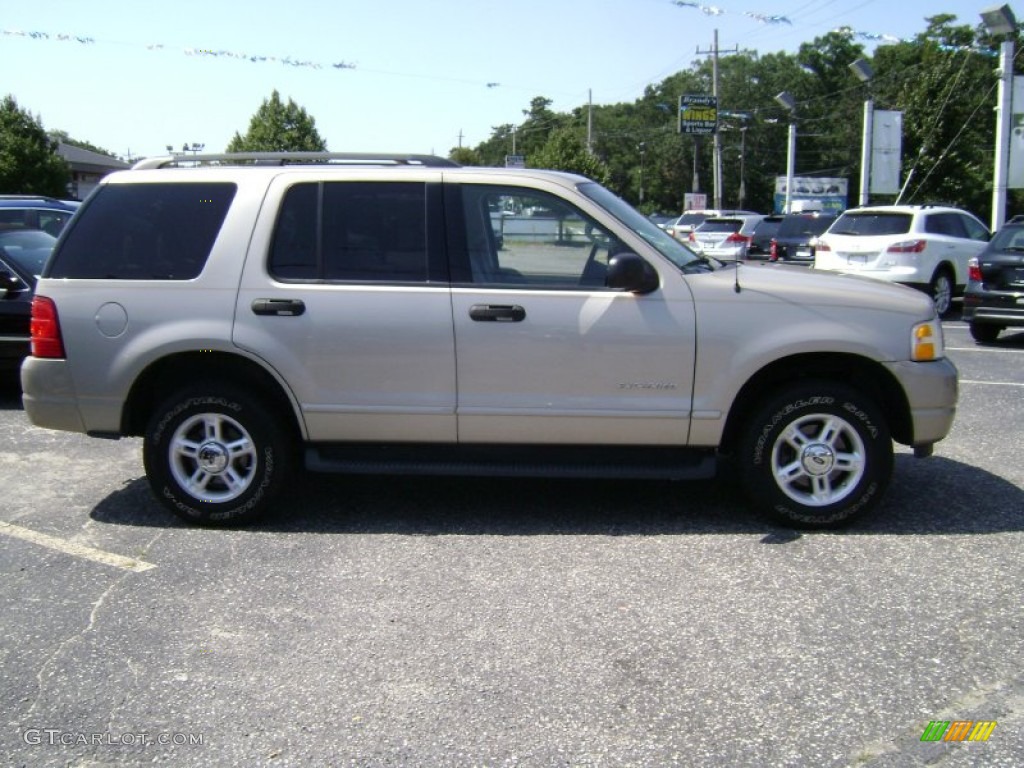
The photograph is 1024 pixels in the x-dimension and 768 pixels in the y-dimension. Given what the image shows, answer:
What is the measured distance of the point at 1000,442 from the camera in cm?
698

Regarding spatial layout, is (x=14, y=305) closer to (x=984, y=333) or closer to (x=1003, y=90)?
(x=984, y=333)

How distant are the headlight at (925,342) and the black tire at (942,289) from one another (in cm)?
1041

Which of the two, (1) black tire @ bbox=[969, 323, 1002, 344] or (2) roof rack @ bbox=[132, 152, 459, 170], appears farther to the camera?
(1) black tire @ bbox=[969, 323, 1002, 344]

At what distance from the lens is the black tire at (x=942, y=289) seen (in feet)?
48.2

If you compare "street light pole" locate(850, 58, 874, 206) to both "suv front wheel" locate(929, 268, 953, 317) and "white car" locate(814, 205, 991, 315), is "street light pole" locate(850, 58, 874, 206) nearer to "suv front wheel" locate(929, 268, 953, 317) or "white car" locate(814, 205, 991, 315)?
"white car" locate(814, 205, 991, 315)

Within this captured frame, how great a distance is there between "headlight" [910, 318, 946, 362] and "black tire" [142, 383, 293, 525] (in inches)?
131

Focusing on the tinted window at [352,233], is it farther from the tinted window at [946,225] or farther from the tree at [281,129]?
the tree at [281,129]

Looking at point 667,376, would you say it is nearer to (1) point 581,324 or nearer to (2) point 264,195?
(1) point 581,324

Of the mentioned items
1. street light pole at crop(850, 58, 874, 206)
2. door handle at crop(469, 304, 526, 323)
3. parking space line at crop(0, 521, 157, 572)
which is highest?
street light pole at crop(850, 58, 874, 206)

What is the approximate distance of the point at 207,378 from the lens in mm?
5227

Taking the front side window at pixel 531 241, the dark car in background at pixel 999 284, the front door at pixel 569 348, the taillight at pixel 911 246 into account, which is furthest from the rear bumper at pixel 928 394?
the taillight at pixel 911 246

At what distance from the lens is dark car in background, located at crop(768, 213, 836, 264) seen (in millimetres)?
20141

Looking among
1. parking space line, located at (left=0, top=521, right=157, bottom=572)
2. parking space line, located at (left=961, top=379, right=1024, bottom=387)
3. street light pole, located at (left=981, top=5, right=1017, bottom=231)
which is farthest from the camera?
street light pole, located at (left=981, top=5, right=1017, bottom=231)

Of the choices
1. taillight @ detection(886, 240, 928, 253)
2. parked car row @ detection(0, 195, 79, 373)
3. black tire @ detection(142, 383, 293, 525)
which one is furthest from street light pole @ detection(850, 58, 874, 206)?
black tire @ detection(142, 383, 293, 525)
